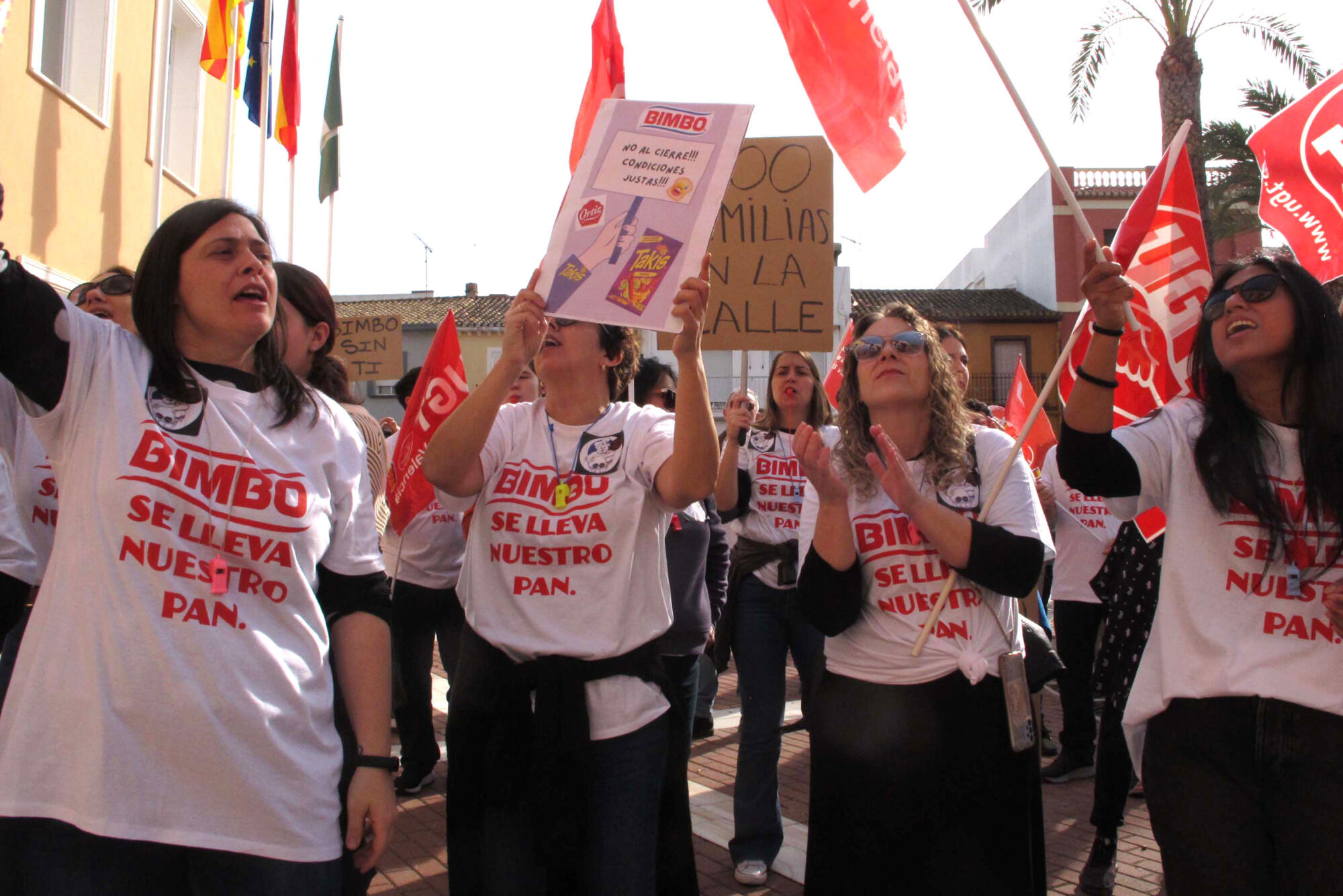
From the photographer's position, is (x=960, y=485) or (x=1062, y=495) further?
(x=1062, y=495)

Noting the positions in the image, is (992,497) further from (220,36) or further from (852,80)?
(220,36)

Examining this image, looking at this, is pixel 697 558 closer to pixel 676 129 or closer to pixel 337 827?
pixel 676 129

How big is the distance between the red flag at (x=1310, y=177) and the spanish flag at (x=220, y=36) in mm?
8560

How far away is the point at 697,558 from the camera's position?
4.20 m

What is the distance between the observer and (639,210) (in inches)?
107

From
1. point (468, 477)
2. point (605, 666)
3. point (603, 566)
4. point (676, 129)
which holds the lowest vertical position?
point (605, 666)

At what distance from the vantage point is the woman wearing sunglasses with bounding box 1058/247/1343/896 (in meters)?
2.16

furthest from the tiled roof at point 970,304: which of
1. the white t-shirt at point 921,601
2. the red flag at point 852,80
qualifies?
the white t-shirt at point 921,601

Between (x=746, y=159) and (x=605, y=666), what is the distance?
2.49 meters

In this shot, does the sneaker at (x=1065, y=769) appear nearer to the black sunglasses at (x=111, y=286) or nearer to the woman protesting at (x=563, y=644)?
the woman protesting at (x=563, y=644)

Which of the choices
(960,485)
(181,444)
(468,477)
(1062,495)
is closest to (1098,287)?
(960,485)

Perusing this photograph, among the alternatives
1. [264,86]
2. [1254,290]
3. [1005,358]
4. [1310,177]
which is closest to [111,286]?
[1254,290]

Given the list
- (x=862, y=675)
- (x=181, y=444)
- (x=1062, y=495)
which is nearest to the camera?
(x=181, y=444)

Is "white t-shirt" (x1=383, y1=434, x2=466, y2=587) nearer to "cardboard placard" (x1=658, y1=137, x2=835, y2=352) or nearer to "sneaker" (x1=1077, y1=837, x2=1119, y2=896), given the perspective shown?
"cardboard placard" (x1=658, y1=137, x2=835, y2=352)
